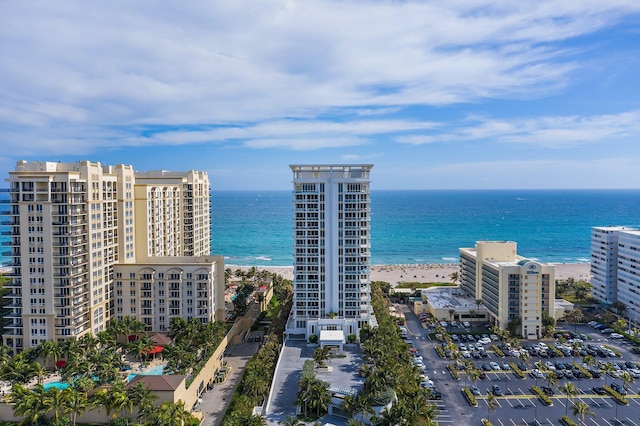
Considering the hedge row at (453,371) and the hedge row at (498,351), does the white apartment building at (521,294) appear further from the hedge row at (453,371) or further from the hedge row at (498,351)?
the hedge row at (453,371)

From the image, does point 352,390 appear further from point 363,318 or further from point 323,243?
point 323,243

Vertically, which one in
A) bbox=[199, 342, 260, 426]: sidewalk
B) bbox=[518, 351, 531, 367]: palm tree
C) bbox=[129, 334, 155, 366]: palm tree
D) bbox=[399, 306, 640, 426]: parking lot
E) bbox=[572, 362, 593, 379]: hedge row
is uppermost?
bbox=[129, 334, 155, 366]: palm tree

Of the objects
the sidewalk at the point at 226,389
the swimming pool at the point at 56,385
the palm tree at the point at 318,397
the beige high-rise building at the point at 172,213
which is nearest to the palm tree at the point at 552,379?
the palm tree at the point at 318,397

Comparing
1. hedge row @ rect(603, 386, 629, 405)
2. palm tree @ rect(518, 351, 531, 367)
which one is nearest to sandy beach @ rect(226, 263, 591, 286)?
palm tree @ rect(518, 351, 531, 367)

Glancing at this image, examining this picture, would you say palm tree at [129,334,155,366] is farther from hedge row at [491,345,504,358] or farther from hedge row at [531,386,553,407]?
hedge row at [491,345,504,358]

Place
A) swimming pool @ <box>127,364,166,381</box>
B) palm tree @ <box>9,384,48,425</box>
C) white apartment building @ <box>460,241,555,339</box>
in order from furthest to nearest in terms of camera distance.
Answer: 1. white apartment building @ <box>460,241,555,339</box>
2. swimming pool @ <box>127,364,166,381</box>
3. palm tree @ <box>9,384,48,425</box>

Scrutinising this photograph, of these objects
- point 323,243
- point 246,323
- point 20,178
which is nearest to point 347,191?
point 323,243
